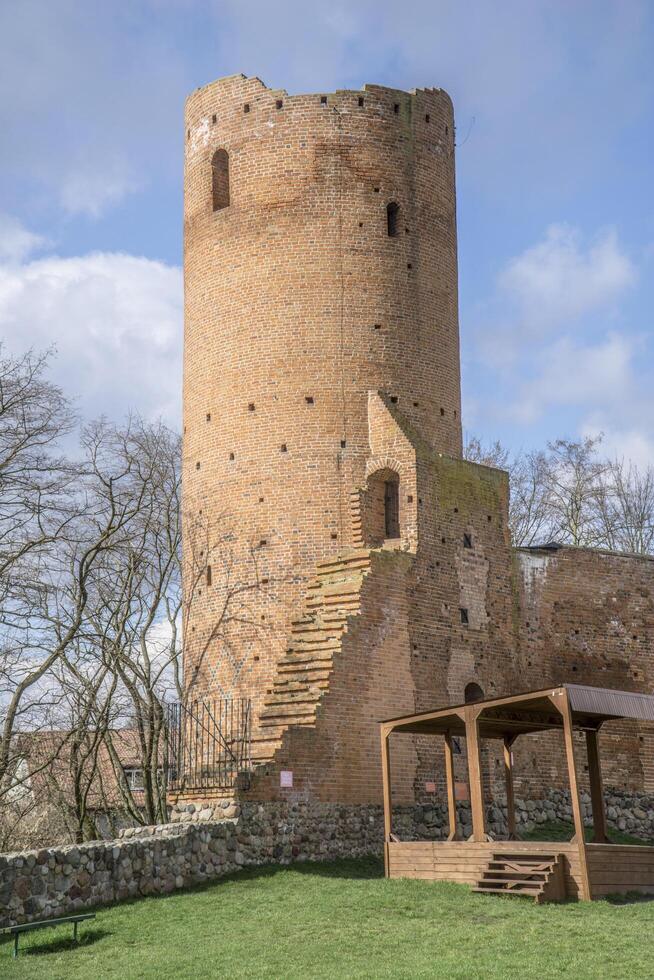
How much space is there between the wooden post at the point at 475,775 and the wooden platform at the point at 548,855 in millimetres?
288

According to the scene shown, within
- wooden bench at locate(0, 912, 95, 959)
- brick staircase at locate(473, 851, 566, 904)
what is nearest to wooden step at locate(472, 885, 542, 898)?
brick staircase at locate(473, 851, 566, 904)

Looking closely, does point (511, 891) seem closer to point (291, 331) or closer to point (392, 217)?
point (291, 331)

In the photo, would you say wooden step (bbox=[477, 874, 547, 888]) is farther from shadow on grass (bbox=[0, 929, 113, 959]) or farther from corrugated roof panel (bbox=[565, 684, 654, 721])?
shadow on grass (bbox=[0, 929, 113, 959])

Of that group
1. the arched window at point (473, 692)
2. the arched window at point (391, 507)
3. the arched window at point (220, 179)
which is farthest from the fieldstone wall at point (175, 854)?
the arched window at point (220, 179)

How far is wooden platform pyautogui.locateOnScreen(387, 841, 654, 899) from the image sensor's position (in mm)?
15000

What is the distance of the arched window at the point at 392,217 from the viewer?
22906 mm

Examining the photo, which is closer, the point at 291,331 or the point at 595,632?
the point at 291,331

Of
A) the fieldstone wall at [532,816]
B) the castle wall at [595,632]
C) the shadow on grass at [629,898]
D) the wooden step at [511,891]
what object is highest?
the castle wall at [595,632]

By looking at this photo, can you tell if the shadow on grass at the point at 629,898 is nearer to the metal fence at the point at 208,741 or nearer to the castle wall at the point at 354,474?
the castle wall at the point at 354,474

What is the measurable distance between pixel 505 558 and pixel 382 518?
8.53 ft

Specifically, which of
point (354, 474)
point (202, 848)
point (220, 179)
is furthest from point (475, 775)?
point (220, 179)

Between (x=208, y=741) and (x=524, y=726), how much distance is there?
514 cm

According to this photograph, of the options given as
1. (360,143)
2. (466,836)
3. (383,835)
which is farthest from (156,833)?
(360,143)

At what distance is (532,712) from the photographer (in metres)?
17.6
